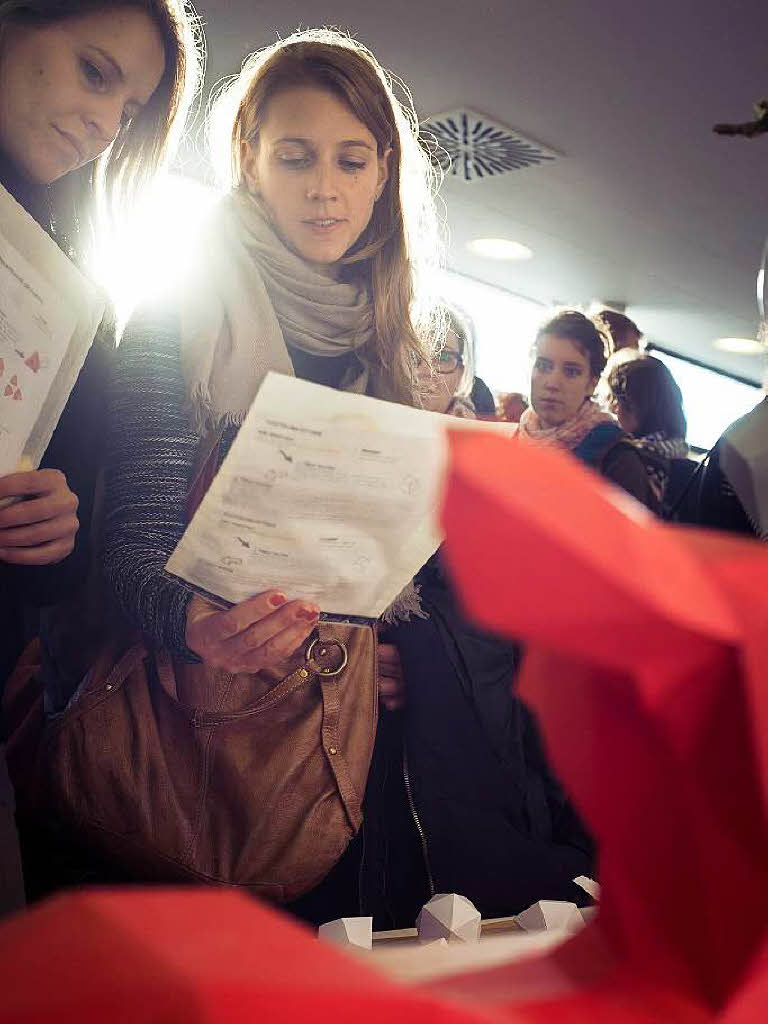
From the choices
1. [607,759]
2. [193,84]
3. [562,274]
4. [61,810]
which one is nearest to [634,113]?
[562,274]

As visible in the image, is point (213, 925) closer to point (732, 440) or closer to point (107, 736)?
point (732, 440)

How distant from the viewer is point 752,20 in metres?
2.77

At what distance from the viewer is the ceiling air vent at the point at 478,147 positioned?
3.60 metres

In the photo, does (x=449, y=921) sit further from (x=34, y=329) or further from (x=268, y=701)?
(x=34, y=329)

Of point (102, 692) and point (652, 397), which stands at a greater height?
point (652, 397)

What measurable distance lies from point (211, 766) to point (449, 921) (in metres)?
0.32

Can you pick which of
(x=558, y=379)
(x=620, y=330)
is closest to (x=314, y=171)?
(x=558, y=379)

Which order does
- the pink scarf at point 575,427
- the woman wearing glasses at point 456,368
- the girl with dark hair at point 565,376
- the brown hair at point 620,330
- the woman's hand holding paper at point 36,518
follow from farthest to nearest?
the brown hair at point 620,330, the girl with dark hair at point 565,376, the pink scarf at point 575,427, the woman wearing glasses at point 456,368, the woman's hand holding paper at point 36,518

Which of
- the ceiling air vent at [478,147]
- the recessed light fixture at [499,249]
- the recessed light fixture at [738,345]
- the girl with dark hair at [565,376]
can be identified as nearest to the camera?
the girl with dark hair at [565,376]

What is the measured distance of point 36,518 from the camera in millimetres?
807

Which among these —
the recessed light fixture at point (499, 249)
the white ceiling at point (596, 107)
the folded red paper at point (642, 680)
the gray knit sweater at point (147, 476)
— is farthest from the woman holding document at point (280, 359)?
the recessed light fixture at point (499, 249)

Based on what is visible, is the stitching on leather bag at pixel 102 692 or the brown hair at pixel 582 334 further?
the brown hair at pixel 582 334

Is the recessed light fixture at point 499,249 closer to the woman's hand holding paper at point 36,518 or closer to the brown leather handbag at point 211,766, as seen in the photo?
Answer: the brown leather handbag at point 211,766

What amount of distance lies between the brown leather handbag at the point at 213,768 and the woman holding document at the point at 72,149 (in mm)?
107
